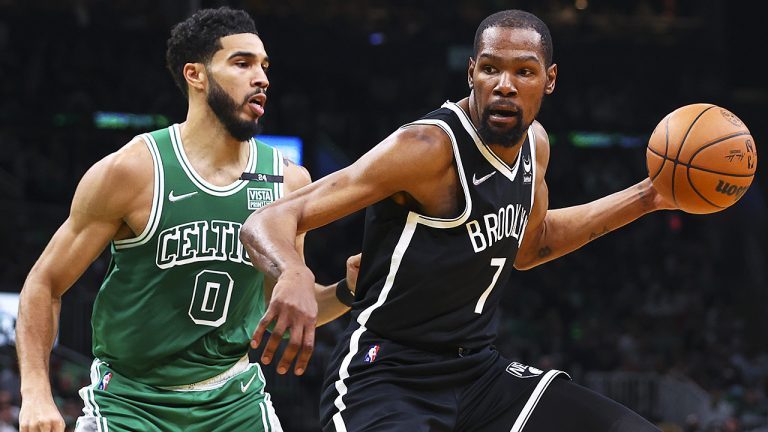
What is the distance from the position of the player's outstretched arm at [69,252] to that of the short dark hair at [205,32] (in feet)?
2.06

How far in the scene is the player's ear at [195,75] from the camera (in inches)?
183

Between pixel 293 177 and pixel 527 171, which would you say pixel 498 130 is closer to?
pixel 527 171

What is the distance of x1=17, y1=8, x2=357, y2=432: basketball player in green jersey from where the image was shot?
422 cm

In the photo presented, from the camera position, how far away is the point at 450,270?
3732 millimetres

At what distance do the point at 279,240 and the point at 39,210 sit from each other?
13.3 metres

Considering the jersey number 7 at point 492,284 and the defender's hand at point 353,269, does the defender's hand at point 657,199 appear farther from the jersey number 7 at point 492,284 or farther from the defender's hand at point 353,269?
the defender's hand at point 353,269

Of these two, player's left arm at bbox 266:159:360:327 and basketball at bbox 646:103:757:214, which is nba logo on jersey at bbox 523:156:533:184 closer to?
basketball at bbox 646:103:757:214

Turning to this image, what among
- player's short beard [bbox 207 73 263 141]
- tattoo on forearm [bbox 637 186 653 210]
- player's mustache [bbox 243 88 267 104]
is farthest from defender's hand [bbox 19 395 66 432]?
tattoo on forearm [bbox 637 186 653 210]

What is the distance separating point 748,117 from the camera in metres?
20.9

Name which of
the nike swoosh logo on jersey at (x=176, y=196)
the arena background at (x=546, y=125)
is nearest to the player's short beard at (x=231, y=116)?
the nike swoosh logo on jersey at (x=176, y=196)

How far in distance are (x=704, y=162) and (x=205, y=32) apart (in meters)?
2.06

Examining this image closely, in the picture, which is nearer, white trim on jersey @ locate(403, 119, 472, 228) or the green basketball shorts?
white trim on jersey @ locate(403, 119, 472, 228)

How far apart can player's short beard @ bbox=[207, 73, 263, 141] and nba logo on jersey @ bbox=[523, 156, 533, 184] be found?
1.12 m

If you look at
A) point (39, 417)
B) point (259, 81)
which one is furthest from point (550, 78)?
point (39, 417)
